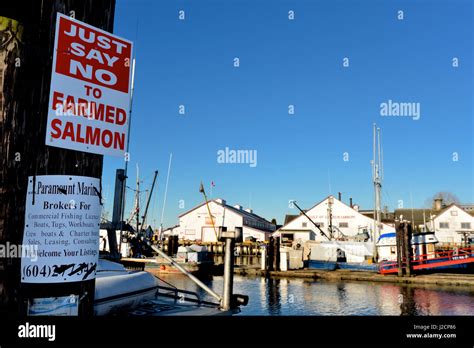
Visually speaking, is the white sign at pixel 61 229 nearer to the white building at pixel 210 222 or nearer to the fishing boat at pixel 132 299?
the fishing boat at pixel 132 299

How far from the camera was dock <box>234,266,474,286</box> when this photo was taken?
2958 cm

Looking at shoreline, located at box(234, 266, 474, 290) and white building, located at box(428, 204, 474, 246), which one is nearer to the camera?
shoreline, located at box(234, 266, 474, 290)

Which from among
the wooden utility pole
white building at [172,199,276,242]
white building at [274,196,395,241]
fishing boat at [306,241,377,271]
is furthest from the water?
white building at [172,199,276,242]

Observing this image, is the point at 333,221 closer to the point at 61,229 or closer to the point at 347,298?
the point at 347,298

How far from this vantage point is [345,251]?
42625 mm

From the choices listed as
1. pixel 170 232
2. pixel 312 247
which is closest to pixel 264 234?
pixel 170 232

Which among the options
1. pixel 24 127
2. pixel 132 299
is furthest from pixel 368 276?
pixel 24 127

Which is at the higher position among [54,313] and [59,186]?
[59,186]

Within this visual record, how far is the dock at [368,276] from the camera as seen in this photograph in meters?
29.6

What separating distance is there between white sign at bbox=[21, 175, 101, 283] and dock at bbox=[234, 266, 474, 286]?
32.7 meters

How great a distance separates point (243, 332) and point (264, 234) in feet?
252

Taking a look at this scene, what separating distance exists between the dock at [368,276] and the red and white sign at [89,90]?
1286 inches

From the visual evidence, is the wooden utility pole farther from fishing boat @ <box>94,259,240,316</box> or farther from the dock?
the dock

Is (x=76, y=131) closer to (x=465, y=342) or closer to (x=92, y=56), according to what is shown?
(x=92, y=56)
